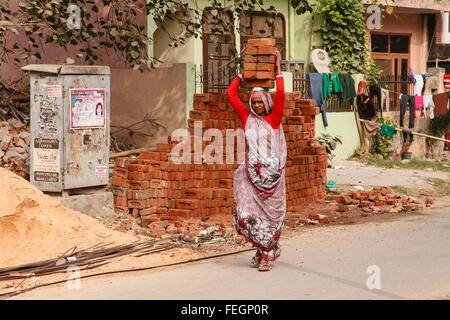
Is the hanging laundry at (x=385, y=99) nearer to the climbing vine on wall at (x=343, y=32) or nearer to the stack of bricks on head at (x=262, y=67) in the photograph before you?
the climbing vine on wall at (x=343, y=32)

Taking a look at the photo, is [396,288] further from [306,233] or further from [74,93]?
[74,93]

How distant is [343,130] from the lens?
19.0 m

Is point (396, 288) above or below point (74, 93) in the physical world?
below

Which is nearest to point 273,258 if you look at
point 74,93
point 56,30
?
point 74,93

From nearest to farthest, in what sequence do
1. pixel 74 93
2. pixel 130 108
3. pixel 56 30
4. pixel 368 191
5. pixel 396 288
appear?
pixel 396 288, pixel 74 93, pixel 56 30, pixel 368 191, pixel 130 108

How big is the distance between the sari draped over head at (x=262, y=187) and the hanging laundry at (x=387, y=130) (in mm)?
12546

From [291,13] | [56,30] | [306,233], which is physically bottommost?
[306,233]

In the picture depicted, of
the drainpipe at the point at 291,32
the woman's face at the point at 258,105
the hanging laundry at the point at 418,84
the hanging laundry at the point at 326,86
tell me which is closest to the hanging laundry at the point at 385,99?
the hanging laundry at the point at 418,84

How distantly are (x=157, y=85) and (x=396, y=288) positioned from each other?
27.6ft

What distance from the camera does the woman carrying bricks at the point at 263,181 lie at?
7301 mm

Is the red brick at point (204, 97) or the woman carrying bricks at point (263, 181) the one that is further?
the red brick at point (204, 97)

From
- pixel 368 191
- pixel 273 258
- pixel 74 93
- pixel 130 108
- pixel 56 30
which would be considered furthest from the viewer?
pixel 130 108

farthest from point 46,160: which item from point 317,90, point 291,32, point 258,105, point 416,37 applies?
point 416,37

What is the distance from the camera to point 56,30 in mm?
10695
